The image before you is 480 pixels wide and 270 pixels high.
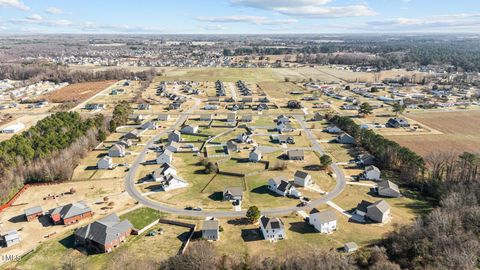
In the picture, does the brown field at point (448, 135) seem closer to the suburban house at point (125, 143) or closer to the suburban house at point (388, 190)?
the suburban house at point (388, 190)

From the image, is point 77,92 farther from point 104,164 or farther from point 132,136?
point 104,164

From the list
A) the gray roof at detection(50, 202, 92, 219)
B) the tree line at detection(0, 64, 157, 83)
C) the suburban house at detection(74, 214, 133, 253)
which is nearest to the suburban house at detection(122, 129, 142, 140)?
the gray roof at detection(50, 202, 92, 219)

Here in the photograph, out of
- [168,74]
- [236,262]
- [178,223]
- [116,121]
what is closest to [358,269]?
[236,262]

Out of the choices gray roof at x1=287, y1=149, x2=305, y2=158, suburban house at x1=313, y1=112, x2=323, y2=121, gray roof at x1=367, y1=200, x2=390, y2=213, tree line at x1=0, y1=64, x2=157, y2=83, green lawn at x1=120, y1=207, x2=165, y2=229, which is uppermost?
tree line at x1=0, y1=64, x2=157, y2=83

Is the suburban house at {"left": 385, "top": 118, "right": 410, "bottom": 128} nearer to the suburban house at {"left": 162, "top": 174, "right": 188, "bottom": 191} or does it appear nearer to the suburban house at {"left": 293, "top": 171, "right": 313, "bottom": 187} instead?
the suburban house at {"left": 293, "top": 171, "right": 313, "bottom": 187}

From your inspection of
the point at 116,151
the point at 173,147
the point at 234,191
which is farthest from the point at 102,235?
the point at 173,147

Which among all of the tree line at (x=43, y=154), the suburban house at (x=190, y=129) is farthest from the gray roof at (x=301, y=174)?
the tree line at (x=43, y=154)
